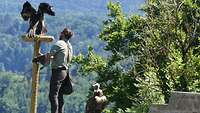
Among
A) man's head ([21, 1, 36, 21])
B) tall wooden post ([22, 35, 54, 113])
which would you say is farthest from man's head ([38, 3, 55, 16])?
tall wooden post ([22, 35, 54, 113])

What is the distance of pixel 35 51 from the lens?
14469 mm

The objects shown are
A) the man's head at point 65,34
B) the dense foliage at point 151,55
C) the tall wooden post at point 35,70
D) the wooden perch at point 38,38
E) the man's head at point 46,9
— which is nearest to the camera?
the tall wooden post at point 35,70

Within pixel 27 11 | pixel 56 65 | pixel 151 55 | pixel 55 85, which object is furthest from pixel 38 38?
pixel 151 55

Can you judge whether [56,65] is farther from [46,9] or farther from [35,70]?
[46,9]

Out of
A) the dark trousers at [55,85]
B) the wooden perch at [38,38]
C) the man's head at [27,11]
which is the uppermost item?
the man's head at [27,11]

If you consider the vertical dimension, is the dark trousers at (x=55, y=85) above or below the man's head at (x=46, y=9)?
below

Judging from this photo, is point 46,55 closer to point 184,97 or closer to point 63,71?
point 63,71

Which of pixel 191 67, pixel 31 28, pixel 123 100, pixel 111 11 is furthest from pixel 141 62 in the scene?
pixel 31 28

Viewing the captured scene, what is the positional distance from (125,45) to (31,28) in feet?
103

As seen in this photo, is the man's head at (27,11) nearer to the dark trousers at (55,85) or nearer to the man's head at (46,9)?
the man's head at (46,9)

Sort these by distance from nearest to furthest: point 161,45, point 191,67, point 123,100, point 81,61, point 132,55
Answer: point 191,67, point 161,45, point 123,100, point 132,55, point 81,61

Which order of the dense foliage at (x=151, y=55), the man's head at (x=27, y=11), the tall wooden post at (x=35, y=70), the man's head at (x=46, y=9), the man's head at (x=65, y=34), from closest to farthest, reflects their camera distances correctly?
the tall wooden post at (x=35, y=70)
the man's head at (x=65, y=34)
the man's head at (x=46, y=9)
the man's head at (x=27, y=11)
the dense foliage at (x=151, y=55)

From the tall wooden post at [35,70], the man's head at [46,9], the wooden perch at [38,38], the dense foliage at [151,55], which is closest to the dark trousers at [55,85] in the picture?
the tall wooden post at [35,70]

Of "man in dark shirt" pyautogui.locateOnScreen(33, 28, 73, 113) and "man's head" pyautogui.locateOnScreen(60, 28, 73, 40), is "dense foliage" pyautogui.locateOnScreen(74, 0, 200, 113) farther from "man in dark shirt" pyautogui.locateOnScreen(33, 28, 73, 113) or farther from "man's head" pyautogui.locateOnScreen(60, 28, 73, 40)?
"man in dark shirt" pyautogui.locateOnScreen(33, 28, 73, 113)
